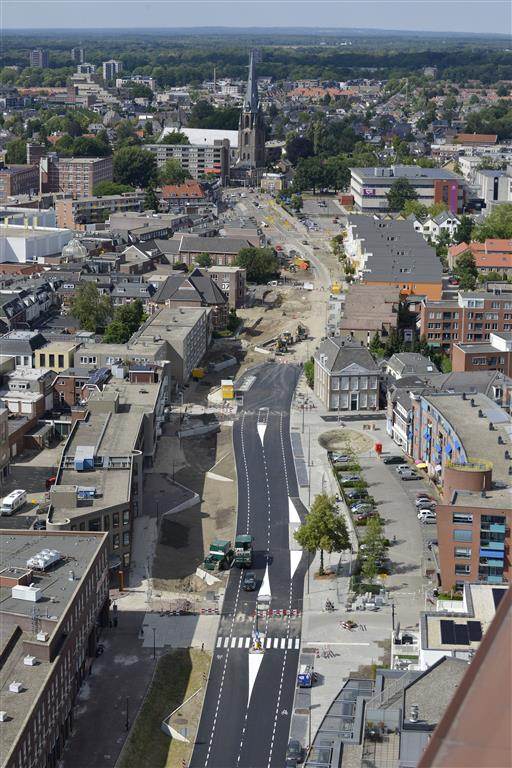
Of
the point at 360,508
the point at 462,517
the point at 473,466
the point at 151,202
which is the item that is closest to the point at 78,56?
the point at 151,202

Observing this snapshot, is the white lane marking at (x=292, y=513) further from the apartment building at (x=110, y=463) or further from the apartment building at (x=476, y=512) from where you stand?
the apartment building at (x=476, y=512)

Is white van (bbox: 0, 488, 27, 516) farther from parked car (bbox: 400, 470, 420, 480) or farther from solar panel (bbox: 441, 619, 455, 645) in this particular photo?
solar panel (bbox: 441, 619, 455, 645)

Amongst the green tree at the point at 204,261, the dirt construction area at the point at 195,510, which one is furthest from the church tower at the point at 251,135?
the dirt construction area at the point at 195,510

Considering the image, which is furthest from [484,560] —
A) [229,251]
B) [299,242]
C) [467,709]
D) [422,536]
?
[299,242]

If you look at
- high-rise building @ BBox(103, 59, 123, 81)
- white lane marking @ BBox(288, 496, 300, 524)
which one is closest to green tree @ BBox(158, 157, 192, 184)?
white lane marking @ BBox(288, 496, 300, 524)

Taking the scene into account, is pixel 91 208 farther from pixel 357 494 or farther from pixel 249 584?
pixel 249 584

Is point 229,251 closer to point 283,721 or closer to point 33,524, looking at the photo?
point 33,524
